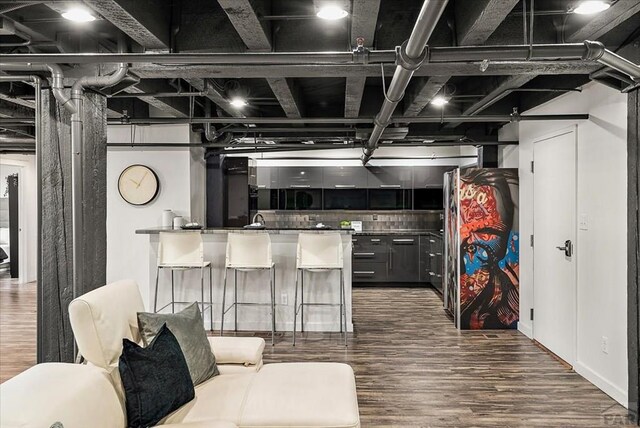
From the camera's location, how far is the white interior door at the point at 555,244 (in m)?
4.14

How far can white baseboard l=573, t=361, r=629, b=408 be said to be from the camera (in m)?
3.34

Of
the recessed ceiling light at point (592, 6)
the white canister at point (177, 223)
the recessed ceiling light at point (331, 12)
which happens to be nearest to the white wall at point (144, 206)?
the white canister at point (177, 223)

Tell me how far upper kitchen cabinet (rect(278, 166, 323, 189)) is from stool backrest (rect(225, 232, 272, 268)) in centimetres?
367

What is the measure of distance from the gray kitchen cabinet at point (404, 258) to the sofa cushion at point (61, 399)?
644cm

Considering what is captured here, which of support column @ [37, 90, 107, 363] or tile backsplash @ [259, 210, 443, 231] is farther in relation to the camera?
tile backsplash @ [259, 210, 443, 231]

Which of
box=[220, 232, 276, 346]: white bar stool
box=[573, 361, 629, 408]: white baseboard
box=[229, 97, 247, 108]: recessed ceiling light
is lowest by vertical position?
box=[573, 361, 629, 408]: white baseboard

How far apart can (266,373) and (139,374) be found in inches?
30.9

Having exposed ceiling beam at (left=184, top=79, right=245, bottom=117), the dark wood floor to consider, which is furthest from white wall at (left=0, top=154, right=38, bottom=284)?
exposed ceiling beam at (left=184, top=79, right=245, bottom=117)

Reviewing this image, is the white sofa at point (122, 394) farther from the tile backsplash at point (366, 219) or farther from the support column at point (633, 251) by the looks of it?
the tile backsplash at point (366, 219)

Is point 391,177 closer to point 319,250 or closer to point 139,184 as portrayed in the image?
point 319,250

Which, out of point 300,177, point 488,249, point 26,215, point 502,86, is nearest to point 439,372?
point 488,249

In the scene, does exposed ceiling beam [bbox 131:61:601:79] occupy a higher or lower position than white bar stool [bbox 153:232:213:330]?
higher

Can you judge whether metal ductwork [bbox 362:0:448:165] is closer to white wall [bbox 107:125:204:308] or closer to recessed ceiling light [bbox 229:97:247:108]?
recessed ceiling light [bbox 229:97:247:108]

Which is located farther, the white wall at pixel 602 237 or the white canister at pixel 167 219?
the white canister at pixel 167 219
